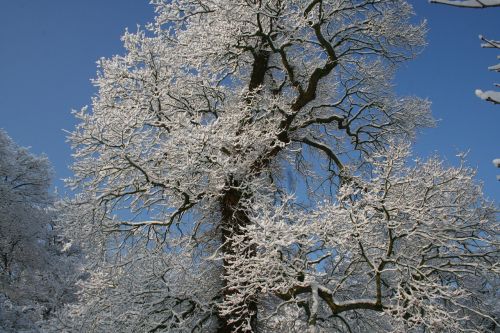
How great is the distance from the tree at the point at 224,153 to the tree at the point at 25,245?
33.0 ft

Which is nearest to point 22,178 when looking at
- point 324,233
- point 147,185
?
point 147,185

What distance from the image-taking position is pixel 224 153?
8.61 metres

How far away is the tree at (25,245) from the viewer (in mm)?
17641

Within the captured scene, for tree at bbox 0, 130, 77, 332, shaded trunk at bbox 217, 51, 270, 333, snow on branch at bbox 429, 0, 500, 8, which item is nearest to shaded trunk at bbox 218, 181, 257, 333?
shaded trunk at bbox 217, 51, 270, 333

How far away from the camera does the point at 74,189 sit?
902cm

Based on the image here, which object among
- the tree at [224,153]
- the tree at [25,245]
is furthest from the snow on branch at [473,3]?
the tree at [25,245]

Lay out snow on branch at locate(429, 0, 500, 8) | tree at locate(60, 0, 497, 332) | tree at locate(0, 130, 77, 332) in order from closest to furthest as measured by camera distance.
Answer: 1. snow on branch at locate(429, 0, 500, 8)
2. tree at locate(60, 0, 497, 332)
3. tree at locate(0, 130, 77, 332)

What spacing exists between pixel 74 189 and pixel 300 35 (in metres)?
5.42

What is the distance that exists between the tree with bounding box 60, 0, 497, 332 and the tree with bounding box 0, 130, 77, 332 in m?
10.1

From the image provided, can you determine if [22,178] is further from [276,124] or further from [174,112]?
[276,124]

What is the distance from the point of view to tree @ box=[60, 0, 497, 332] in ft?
25.3

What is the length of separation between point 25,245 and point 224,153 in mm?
13457

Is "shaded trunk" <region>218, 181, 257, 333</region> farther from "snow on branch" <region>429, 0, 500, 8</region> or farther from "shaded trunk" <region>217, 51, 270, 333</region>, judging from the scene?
"snow on branch" <region>429, 0, 500, 8</region>

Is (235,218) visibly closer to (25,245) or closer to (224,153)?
(224,153)
